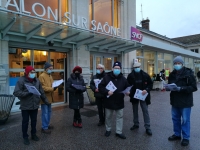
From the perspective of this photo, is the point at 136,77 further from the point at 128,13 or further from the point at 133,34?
the point at 128,13

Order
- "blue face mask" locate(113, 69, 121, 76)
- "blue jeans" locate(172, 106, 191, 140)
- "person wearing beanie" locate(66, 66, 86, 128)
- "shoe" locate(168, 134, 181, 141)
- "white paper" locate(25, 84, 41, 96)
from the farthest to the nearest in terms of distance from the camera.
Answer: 1. "person wearing beanie" locate(66, 66, 86, 128)
2. "blue face mask" locate(113, 69, 121, 76)
3. "shoe" locate(168, 134, 181, 141)
4. "blue jeans" locate(172, 106, 191, 140)
5. "white paper" locate(25, 84, 41, 96)

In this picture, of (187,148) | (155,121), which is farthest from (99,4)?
(187,148)

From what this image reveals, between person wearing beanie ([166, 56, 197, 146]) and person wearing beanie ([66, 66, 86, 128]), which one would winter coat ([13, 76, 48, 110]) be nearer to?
person wearing beanie ([66, 66, 86, 128])

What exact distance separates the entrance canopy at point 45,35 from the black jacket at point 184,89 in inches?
167

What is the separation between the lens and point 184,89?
354 centimetres

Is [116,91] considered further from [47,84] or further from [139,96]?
[47,84]

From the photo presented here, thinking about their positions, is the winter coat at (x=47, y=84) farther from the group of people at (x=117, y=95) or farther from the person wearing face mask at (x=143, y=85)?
the person wearing face mask at (x=143, y=85)

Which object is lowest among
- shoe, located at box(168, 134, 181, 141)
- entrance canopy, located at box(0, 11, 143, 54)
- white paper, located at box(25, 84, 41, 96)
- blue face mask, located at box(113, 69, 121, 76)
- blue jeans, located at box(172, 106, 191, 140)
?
shoe, located at box(168, 134, 181, 141)

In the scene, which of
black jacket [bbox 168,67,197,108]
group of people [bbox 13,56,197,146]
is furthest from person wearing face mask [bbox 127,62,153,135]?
black jacket [bbox 168,67,197,108]

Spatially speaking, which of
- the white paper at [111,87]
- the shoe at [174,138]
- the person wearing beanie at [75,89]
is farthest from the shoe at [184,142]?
the person wearing beanie at [75,89]

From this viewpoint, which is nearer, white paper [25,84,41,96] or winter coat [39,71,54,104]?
white paper [25,84,41,96]

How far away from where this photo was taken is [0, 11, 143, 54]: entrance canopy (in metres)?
5.30

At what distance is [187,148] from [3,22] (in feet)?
20.4

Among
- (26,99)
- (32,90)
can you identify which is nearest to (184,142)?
(32,90)
